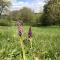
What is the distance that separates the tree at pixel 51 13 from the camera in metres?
39.3

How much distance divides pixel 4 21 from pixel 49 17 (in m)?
12.5

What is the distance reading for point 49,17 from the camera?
40031 mm

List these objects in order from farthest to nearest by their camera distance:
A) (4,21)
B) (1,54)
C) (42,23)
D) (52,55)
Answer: (42,23) < (4,21) < (52,55) < (1,54)

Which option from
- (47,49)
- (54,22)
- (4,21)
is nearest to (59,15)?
(54,22)

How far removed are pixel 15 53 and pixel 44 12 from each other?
3734cm

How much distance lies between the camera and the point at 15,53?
4281 millimetres

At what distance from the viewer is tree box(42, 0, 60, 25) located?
1548 inches

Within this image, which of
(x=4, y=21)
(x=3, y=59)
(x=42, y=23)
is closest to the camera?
(x=3, y=59)

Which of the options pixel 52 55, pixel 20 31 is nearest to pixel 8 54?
pixel 52 55

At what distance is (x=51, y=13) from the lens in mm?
39750

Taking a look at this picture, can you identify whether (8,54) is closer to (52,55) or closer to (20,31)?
(52,55)

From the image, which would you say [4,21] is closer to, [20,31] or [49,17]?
[49,17]

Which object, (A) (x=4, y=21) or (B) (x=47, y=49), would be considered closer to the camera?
(B) (x=47, y=49)

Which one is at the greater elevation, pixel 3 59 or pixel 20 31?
pixel 20 31
